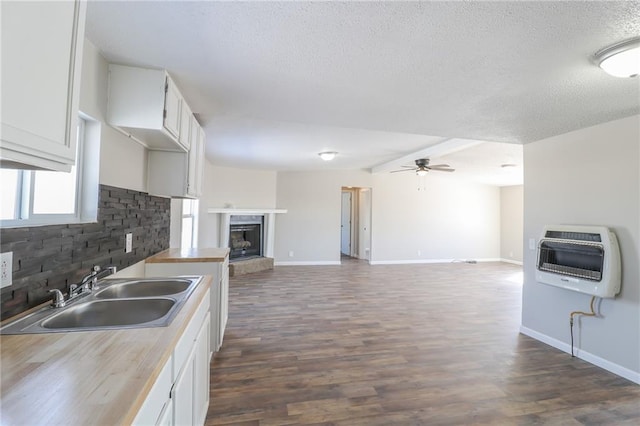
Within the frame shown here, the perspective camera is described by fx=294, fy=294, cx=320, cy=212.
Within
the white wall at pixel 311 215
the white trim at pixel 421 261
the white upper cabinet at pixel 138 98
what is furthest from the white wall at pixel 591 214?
the white wall at pixel 311 215

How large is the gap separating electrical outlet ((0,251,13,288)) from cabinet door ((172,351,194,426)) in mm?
725

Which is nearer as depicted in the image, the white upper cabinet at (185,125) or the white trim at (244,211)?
the white upper cabinet at (185,125)

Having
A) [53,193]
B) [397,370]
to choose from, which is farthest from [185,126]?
[397,370]

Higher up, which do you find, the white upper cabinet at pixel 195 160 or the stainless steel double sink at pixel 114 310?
the white upper cabinet at pixel 195 160

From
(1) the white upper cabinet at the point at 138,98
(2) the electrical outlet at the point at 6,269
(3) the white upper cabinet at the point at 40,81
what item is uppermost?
(1) the white upper cabinet at the point at 138,98

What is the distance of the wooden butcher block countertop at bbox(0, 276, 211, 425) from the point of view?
684 millimetres

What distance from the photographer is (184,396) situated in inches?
49.9

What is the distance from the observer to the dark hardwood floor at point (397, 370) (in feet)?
6.49

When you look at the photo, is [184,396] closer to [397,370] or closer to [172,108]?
[172,108]

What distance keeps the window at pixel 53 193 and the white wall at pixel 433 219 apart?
678 centimetres

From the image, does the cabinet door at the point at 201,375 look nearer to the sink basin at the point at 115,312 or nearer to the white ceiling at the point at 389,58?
the sink basin at the point at 115,312

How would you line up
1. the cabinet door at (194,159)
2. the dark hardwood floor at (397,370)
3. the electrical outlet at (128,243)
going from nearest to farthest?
the dark hardwood floor at (397,370), the electrical outlet at (128,243), the cabinet door at (194,159)

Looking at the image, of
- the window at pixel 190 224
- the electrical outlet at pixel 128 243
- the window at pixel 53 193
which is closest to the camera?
the window at pixel 53 193

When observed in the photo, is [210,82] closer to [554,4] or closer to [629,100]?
[554,4]
